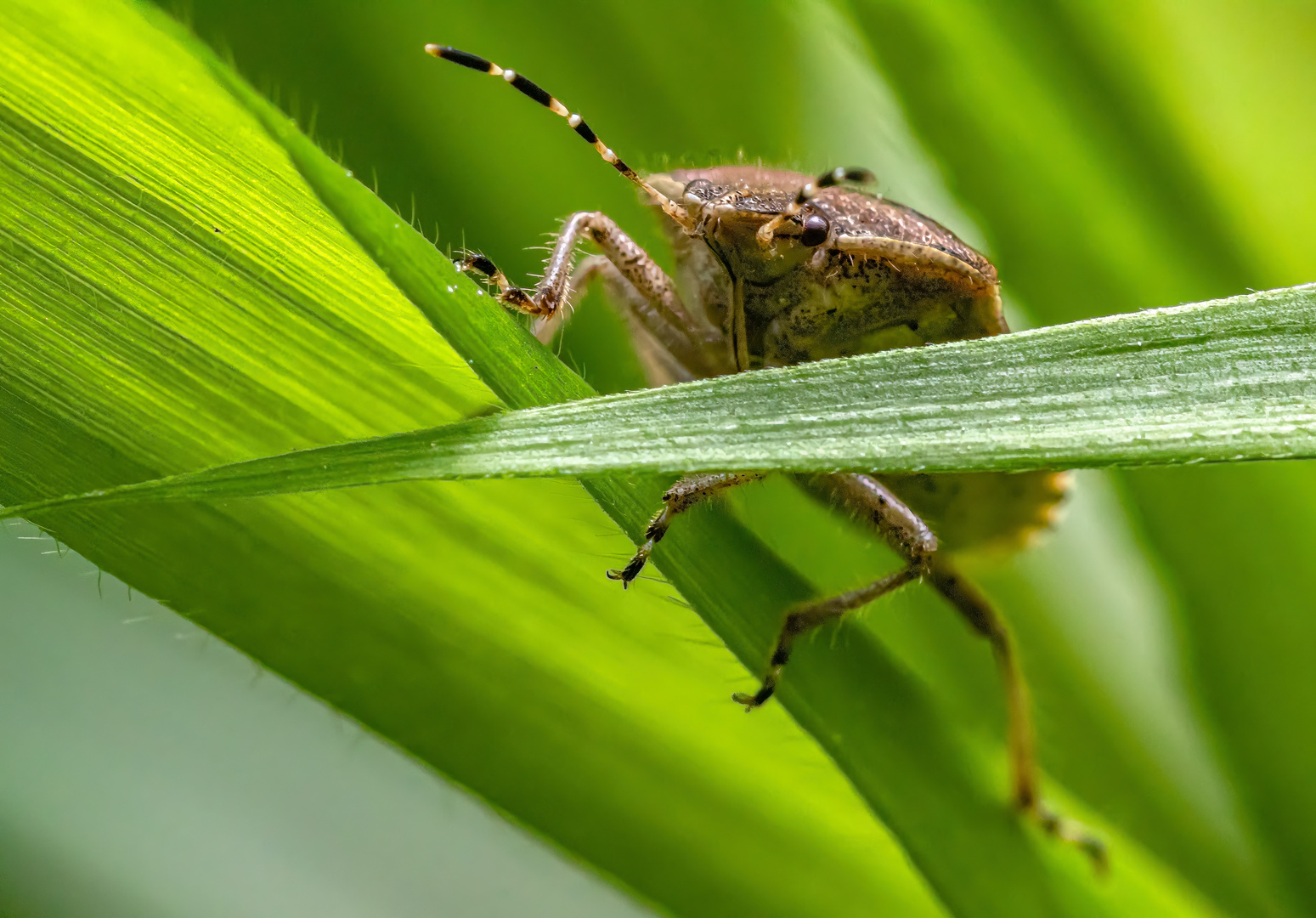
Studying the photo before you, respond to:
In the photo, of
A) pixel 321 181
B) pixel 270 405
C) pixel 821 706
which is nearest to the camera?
pixel 321 181

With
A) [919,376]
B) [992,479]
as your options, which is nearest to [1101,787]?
[992,479]

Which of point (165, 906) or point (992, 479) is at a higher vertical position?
point (992, 479)

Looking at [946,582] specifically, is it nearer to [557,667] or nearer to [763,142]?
[557,667]

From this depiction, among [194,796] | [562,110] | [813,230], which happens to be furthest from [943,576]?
[194,796]

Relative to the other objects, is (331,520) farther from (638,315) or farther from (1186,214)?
(1186,214)

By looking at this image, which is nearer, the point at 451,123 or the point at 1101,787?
the point at 451,123

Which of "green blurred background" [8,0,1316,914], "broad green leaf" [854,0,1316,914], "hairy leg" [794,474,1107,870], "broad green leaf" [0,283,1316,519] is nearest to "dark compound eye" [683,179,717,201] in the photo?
"green blurred background" [8,0,1316,914]

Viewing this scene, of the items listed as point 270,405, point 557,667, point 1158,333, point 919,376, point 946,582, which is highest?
point 1158,333

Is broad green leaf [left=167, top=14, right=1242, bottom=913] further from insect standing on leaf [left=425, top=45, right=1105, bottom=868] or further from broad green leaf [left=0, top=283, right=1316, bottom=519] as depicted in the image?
insect standing on leaf [left=425, top=45, right=1105, bottom=868]
